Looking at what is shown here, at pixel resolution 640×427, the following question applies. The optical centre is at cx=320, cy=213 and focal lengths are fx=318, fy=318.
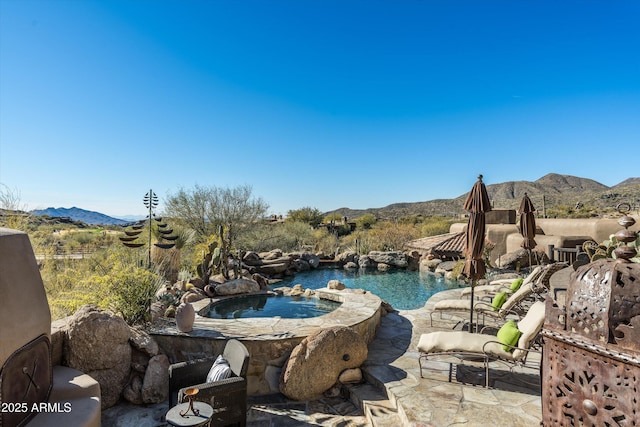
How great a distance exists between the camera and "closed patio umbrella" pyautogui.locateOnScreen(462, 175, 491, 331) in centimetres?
553

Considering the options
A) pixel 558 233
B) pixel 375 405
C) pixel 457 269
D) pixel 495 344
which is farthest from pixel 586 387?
pixel 558 233

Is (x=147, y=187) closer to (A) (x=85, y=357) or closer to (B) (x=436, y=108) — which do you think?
(A) (x=85, y=357)

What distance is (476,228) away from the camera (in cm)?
560

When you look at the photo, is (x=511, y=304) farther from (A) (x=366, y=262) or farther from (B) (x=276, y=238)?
(B) (x=276, y=238)

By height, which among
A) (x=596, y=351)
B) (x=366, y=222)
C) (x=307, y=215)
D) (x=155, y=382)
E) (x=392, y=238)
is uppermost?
(x=307, y=215)

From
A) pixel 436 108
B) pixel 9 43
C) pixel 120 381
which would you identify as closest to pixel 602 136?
pixel 436 108

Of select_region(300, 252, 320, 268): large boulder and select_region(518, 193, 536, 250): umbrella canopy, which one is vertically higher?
select_region(518, 193, 536, 250): umbrella canopy

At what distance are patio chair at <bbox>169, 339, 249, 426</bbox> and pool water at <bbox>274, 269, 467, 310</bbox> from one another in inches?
279

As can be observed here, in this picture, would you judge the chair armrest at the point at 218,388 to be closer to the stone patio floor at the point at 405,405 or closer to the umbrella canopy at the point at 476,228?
the stone patio floor at the point at 405,405

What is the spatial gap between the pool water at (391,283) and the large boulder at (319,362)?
5.54 meters

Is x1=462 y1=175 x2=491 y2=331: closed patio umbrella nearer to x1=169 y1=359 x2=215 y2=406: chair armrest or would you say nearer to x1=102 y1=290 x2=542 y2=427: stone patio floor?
x1=102 y1=290 x2=542 y2=427: stone patio floor

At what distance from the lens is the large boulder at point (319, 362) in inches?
186

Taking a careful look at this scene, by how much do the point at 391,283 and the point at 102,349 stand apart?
1103 centimetres

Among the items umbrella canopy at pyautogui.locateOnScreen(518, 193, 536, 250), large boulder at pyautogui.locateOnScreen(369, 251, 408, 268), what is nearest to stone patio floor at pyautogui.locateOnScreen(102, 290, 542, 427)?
umbrella canopy at pyautogui.locateOnScreen(518, 193, 536, 250)
